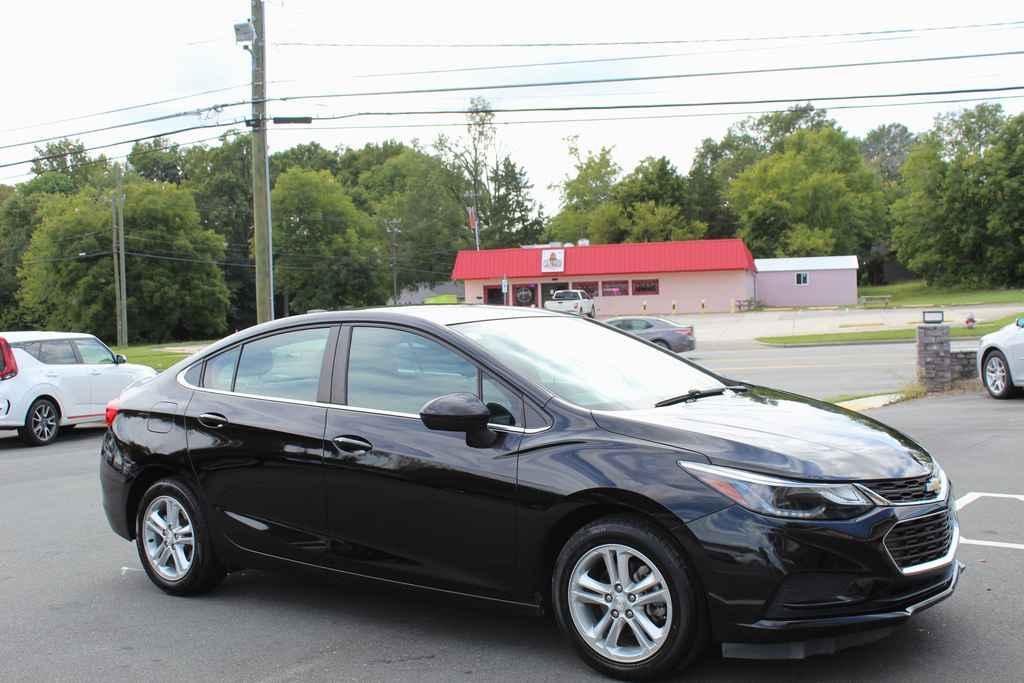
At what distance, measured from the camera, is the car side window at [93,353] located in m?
15.1

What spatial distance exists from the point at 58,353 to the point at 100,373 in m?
0.66

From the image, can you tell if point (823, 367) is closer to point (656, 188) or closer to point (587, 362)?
point (587, 362)

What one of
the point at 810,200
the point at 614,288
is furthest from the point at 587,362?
the point at 810,200

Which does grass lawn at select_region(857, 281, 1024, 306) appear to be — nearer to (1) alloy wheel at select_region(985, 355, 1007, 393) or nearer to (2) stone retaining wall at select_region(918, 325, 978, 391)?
(2) stone retaining wall at select_region(918, 325, 978, 391)

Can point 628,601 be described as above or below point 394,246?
below

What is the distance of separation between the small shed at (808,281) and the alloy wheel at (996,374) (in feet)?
176

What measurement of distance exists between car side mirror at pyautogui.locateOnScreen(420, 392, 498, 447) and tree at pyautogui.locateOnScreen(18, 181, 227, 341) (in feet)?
230

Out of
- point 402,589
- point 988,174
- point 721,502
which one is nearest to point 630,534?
point 721,502

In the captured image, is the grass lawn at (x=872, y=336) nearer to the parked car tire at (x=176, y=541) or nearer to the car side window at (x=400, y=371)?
the car side window at (x=400, y=371)

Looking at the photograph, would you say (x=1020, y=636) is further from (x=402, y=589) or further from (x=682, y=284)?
(x=682, y=284)

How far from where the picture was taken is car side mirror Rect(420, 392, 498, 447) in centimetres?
445

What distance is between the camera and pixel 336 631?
16.8 ft

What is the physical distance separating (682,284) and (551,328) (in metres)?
59.9

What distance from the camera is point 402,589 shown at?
192 inches
